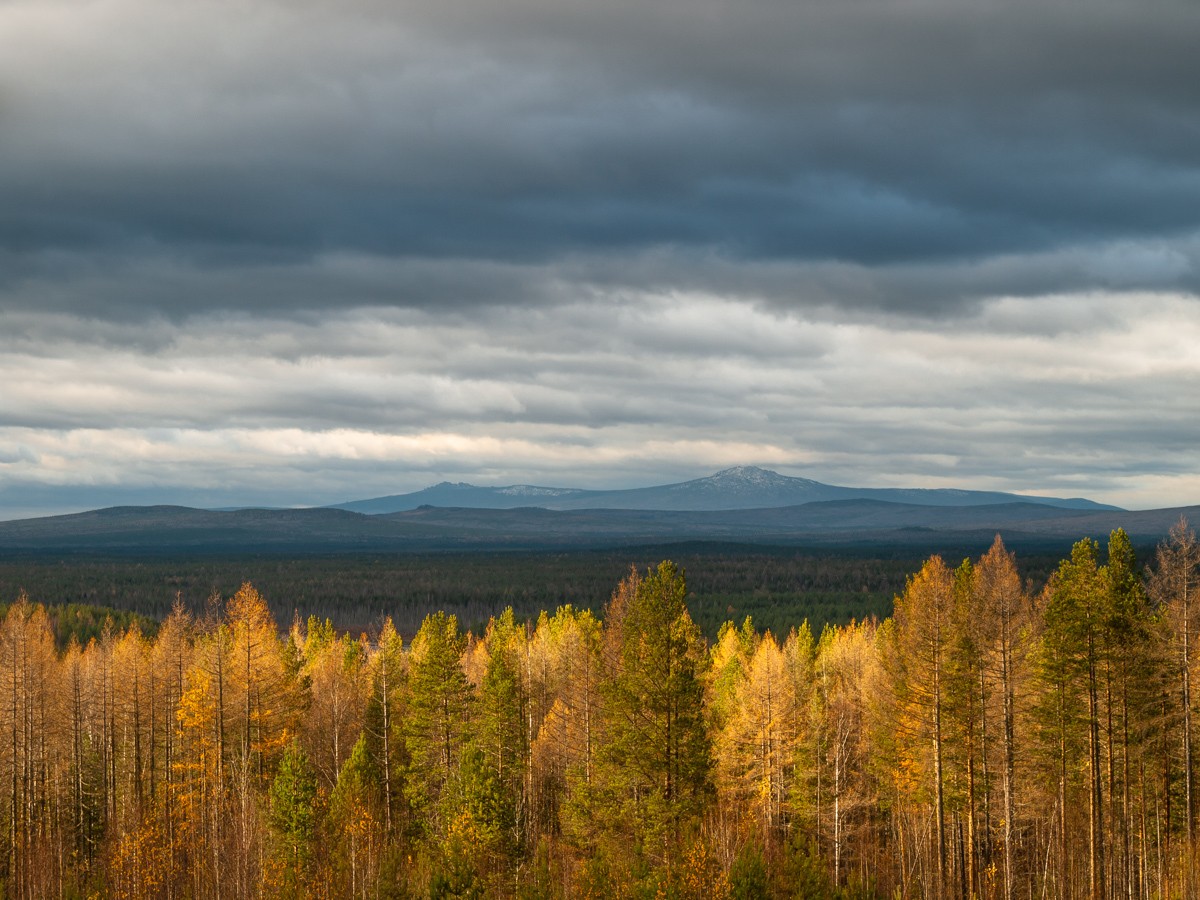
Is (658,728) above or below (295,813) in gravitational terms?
→ above

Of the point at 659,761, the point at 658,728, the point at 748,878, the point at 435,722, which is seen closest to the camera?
the point at 748,878

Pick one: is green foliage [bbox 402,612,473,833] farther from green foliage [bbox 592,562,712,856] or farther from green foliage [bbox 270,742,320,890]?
green foliage [bbox 592,562,712,856]

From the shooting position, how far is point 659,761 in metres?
43.2

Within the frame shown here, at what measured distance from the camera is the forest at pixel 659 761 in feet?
142

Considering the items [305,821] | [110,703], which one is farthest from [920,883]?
[110,703]

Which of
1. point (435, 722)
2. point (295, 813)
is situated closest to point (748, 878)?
point (295, 813)

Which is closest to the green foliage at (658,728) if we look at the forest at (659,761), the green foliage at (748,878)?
the forest at (659,761)

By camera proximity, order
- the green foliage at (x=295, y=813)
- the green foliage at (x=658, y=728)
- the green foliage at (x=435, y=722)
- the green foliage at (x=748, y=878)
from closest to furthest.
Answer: the green foliage at (x=748, y=878) → the green foliage at (x=658, y=728) → the green foliage at (x=295, y=813) → the green foliage at (x=435, y=722)

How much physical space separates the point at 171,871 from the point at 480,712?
17.8 m

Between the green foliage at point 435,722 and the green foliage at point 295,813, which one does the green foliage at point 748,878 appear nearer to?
the green foliage at point 295,813

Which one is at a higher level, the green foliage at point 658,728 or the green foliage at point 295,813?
the green foliage at point 658,728

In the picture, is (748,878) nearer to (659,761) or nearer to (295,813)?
(659,761)

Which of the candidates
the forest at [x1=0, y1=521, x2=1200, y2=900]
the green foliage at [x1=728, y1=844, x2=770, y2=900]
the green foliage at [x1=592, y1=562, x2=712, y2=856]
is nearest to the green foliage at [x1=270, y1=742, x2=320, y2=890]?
the forest at [x1=0, y1=521, x2=1200, y2=900]

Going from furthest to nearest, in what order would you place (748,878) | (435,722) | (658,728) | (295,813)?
(435,722) → (295,813) → (658,728) → (748,878)
